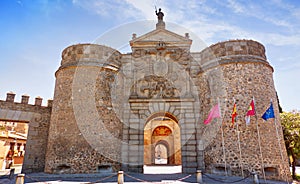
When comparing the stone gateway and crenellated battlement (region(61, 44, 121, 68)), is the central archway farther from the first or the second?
crenellated battlement (region(61, 44, 121, 68))

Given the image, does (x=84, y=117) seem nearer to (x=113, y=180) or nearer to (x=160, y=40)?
(x=113, y=180)

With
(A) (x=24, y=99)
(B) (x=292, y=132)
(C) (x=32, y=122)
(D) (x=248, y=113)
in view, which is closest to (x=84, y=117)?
(C) (x=32, y=122)

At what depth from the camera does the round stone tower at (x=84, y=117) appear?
11.1m

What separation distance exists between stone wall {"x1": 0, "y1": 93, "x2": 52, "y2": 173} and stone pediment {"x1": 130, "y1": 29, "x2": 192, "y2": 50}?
24.3ft

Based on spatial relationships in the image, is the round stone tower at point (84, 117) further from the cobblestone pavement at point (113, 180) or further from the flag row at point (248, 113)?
the flag row at point (248, 113)

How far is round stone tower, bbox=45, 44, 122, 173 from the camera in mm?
11148

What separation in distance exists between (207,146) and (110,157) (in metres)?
5.52

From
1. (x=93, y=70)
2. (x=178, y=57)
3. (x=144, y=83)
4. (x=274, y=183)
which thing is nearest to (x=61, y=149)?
(x=93, y=70)

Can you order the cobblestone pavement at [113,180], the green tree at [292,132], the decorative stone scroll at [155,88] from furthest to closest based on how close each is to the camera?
1. the green tree at [292,132]
2. the decorative stone scroll at [155,88]
3. the cobblestone pavement at [113,180]

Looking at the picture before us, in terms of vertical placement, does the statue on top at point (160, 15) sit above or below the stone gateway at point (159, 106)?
above

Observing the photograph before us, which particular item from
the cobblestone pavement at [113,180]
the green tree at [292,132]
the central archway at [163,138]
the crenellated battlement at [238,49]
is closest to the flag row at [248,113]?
the cobblestone pavement at [113,180]

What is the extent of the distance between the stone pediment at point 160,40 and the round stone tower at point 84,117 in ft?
6.77

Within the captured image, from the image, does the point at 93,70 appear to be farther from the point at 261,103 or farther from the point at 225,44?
the point at 261,103

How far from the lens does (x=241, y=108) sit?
36.9ft
